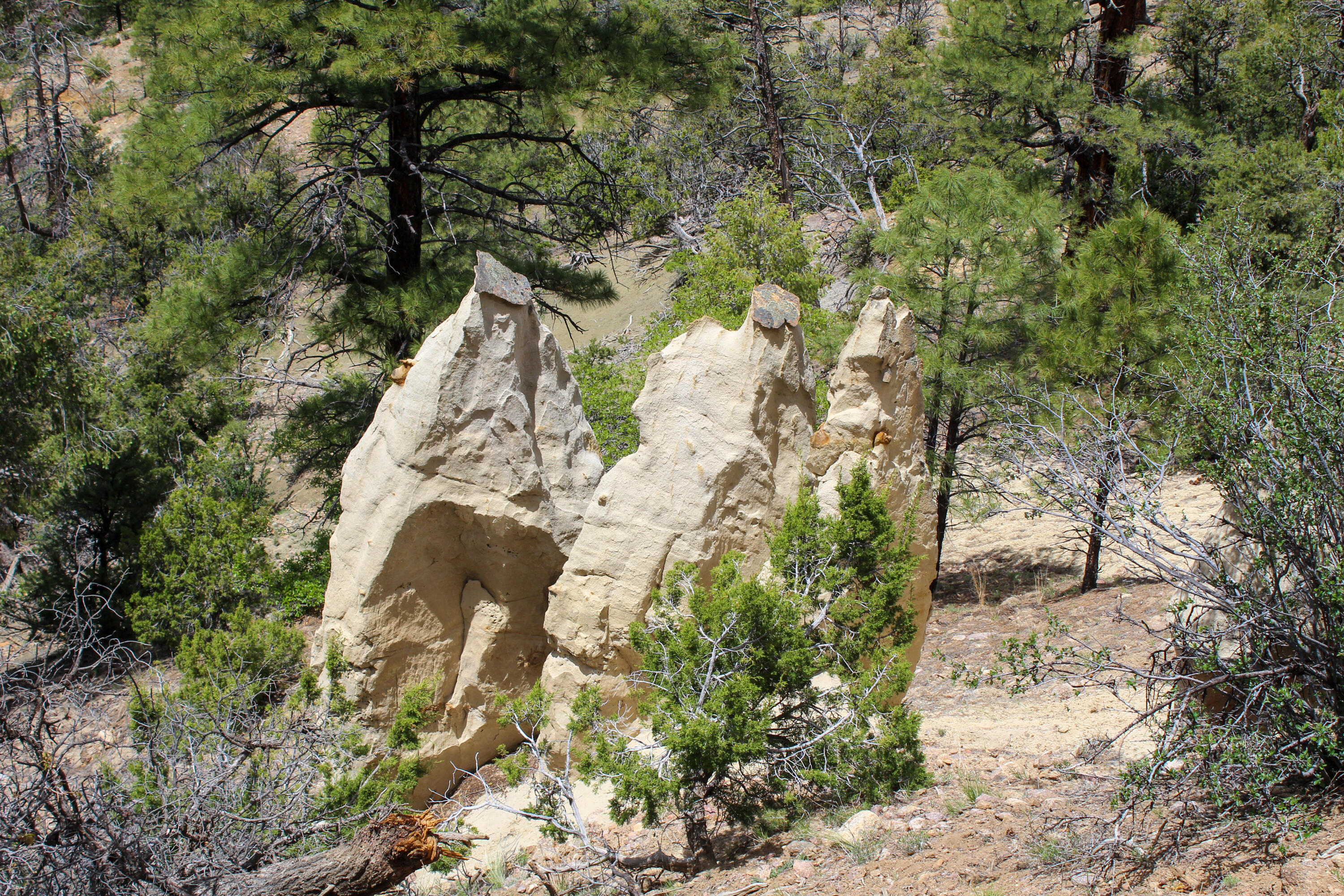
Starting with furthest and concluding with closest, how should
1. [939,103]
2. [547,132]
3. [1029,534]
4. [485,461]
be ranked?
[939,103] < [1029,534] < [547,132] < [485,461]

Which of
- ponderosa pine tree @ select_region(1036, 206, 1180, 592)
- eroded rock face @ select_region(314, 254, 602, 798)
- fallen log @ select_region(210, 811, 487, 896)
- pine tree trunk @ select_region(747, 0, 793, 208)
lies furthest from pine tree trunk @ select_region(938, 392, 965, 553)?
fallen log @ select_region(210, 811, 487, 896)

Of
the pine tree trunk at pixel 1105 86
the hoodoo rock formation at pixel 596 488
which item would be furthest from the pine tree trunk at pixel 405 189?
the pine tree trunk at pixel 1105 86

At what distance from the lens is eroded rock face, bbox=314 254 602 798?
691cm

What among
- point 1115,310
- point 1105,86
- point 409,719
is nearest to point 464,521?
point 409,719

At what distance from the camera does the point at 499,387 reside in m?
7.06

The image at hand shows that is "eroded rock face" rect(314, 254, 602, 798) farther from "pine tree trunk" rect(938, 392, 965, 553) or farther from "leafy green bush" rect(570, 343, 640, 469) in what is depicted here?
"pine tree trunk" rect(938, 392, 965, 553)

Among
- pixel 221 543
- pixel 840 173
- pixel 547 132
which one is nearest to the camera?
pixel 221 543

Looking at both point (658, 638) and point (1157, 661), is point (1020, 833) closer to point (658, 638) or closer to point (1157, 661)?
point (1157, 661)

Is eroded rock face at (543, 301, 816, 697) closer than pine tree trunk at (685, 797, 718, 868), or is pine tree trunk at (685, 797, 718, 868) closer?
pine tree trunk at (685, 797, 718, 868)

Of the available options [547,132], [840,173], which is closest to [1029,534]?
[840,173]

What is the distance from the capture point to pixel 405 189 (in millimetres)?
12109

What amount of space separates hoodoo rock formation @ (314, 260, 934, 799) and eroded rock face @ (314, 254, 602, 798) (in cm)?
1

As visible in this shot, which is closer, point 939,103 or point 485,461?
point 485,461

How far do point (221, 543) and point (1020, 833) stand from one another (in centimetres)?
973
